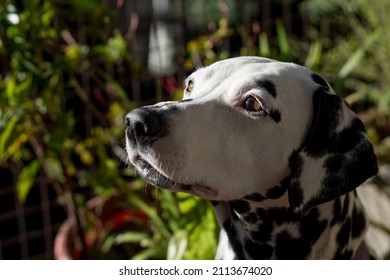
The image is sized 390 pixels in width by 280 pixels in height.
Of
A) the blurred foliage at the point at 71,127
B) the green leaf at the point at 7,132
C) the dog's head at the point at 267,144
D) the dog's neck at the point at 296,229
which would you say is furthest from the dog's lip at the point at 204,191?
the green leaf at the point at 7,132

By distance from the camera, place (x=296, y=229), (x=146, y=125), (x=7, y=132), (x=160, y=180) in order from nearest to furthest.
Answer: (x=146, y=125)
(x=160, y=180)
(x=296, y=229)
(x=7, y=132)

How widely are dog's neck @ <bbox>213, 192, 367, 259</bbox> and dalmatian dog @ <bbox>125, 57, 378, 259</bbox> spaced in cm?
5

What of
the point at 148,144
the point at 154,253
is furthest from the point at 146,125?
the point at 154,253

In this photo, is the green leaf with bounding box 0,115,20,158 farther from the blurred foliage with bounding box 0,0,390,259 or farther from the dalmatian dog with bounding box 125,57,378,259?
the dalmatian dog with bounding box 125,57,378,259

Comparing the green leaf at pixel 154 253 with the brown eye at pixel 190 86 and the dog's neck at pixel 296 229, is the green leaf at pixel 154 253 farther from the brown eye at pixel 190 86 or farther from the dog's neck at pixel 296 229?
the brown eye at pixel 190 86

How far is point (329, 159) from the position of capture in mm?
1762

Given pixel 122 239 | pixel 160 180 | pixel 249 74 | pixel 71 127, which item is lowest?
pixel 122 239

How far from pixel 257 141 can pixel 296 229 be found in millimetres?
334

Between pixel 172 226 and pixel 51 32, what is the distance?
0.91 metres

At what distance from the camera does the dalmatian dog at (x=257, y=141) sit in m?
1.68

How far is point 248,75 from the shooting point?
1.79m

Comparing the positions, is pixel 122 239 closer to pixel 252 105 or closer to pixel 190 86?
pixel 190 86

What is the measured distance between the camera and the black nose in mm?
1635
